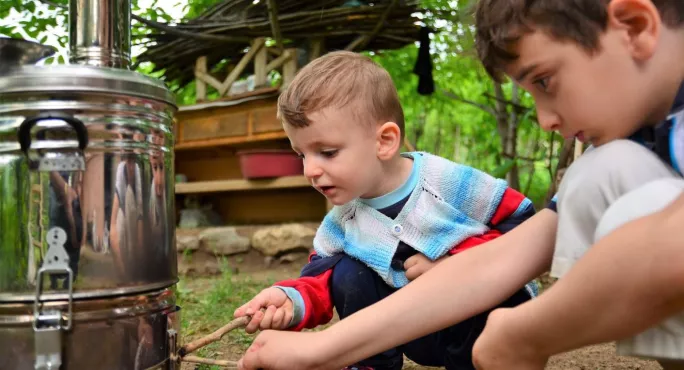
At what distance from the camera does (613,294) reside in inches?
29.6

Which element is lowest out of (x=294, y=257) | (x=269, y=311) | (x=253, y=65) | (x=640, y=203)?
(x=294, y=257)

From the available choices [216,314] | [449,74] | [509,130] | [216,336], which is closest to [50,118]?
[216,336]

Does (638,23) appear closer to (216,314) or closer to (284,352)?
(284,352)

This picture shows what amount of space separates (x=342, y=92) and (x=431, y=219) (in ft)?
1.18

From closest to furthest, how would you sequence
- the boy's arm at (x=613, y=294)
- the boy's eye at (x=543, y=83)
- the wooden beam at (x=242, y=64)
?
the boy's arm at (x=613, y=294) → the boy's eye at (x=543, y=83) → the wooden beam at (x=242, y=64)

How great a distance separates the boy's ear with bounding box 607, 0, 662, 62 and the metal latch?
1.02 metres

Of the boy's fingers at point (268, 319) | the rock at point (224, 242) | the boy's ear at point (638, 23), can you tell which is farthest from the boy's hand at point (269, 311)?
the rock at point (224, 242)

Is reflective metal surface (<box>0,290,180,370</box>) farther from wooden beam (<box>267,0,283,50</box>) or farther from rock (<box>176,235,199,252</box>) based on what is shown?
rock (<box>176,235,199,252</box>)

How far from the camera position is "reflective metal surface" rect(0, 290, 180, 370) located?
1162 millimetres

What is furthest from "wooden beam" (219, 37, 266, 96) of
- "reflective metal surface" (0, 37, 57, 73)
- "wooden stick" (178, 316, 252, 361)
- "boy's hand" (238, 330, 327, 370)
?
"boy's hand" (238, 330, 327, 370)

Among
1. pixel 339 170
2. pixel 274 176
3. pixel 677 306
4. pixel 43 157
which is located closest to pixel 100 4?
pixel 43 157

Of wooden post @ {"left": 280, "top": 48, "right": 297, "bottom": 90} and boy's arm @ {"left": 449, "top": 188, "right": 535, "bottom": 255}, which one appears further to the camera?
wooden post @ {"left": 280, "top": 48, "right": 297, "bottom": 90}

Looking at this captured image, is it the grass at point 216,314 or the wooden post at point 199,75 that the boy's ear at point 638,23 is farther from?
the wooden post at point 199,75

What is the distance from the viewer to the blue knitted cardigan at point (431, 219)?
1.43 metres
